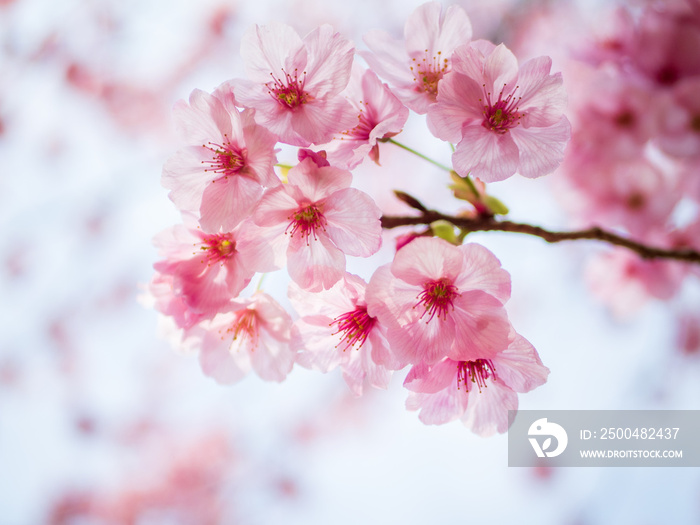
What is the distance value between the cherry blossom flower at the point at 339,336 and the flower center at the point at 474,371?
0.14 metres

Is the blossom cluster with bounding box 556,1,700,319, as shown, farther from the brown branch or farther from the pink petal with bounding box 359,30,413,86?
the pink petal with bounding box 359,30,413,86

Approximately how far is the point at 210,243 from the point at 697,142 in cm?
178

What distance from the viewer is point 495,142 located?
0.89 m

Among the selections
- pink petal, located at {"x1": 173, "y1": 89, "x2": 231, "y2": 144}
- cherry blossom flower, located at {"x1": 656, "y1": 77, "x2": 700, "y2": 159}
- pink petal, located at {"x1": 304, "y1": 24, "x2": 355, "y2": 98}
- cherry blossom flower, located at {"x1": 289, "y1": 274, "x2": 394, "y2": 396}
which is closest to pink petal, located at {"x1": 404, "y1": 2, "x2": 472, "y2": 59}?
pink petal, located at {"x1": 304, "y1": 24, "x2": 355, "y2": 98}

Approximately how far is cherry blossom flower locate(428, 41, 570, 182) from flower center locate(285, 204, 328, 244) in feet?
0.86

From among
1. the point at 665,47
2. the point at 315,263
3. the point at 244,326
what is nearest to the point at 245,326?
the point at 244,326

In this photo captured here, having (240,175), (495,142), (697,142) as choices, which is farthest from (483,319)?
(697,142)

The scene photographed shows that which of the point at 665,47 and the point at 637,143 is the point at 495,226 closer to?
the point at 637,143

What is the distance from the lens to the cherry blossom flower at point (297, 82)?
877mm

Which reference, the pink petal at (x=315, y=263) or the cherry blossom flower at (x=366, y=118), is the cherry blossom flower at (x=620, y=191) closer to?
the cherry blossom flower at (x=366, y=118)

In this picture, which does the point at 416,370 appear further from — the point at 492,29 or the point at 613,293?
the point at 492,29

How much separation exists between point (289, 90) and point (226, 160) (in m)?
0.18

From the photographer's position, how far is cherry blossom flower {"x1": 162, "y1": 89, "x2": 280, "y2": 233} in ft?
2.80

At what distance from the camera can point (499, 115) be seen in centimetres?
91
